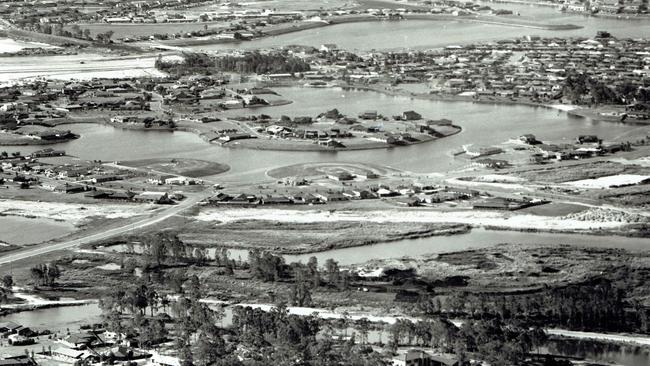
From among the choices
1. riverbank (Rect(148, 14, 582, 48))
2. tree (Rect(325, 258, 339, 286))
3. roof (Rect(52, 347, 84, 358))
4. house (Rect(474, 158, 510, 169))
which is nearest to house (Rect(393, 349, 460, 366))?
tree (Rect(325, 258, 339, 286))

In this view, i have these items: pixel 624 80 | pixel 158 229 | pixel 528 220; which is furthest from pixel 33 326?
pixel 624 80

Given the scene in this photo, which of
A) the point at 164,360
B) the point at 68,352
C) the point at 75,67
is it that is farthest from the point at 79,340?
the point at 75,67

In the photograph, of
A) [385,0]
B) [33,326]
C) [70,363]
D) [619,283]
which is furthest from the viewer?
[385,0]

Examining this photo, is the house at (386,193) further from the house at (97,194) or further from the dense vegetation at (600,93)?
the dense vegetation at (600,93)

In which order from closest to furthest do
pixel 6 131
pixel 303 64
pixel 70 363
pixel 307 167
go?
pixel 70 363 < pixel 307 167 < pixel 6 131 < pixel 303 64

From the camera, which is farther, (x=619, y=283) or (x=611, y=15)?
(x=611, y=15)

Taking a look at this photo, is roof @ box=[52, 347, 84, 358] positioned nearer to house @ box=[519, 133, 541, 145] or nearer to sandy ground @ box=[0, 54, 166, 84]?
house @ box=[519, 133, 541, 145]

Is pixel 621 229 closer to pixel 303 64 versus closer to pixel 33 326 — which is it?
pixel 33 326
